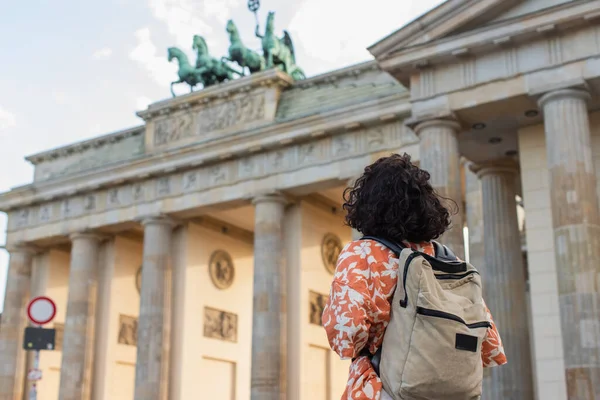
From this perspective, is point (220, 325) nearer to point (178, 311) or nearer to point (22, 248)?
point (178, 311)

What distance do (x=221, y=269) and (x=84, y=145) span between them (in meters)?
8.52

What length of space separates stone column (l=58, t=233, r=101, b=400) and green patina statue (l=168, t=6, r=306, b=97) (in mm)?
7782

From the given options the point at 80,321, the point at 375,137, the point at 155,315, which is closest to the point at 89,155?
the point at 80,321

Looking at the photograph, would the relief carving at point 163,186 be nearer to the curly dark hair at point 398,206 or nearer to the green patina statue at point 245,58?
the green patina statue at point 245,58

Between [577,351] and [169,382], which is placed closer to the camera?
[577,351]

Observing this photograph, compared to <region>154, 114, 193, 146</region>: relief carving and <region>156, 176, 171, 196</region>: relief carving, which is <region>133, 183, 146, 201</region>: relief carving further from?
<region>154, 114, 193, 146</region>: relief carving

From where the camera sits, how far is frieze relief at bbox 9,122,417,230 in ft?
94.3

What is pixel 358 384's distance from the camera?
124 inches

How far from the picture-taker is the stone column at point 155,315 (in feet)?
104

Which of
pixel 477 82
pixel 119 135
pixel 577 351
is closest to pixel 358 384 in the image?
pixel 577 351

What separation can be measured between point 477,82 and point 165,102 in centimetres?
1712

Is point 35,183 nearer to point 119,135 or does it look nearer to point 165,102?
point 119,135

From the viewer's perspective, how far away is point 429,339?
9.77 feet

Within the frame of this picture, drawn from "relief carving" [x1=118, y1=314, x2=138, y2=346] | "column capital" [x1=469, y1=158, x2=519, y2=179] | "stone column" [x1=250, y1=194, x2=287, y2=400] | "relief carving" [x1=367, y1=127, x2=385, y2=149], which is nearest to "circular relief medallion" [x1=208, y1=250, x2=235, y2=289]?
"relief carving" [x1=118, y1=314, x2=138, y2=346]
